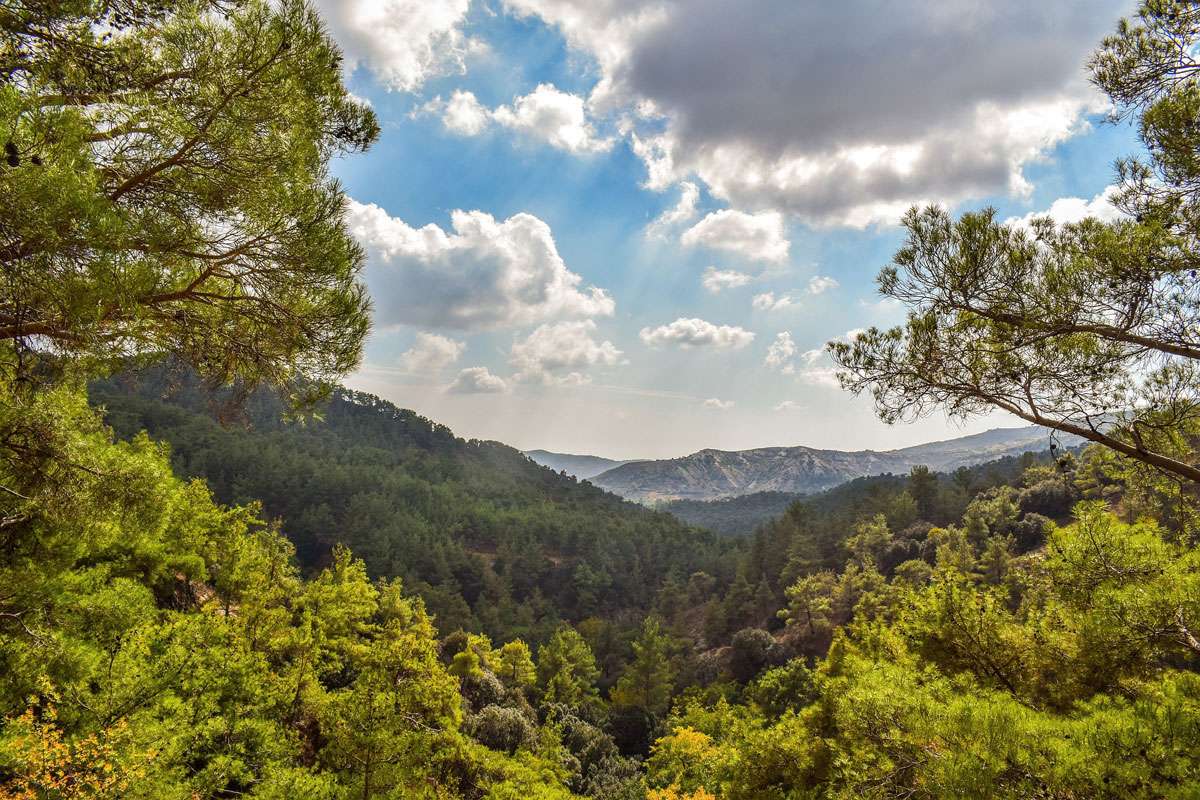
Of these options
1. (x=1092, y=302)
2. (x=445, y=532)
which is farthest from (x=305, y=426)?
(x=445, y=532)

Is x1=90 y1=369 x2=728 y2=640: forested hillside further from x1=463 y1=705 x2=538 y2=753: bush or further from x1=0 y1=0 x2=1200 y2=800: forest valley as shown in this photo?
x1=0 y1=0 x2=1200 y2=800: forest valley

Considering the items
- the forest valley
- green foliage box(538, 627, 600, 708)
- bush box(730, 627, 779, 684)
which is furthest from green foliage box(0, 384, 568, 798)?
bush box(730, 627, 779, 684)

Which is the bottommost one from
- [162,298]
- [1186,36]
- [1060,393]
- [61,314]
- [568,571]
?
[568,571]

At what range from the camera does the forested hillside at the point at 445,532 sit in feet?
172

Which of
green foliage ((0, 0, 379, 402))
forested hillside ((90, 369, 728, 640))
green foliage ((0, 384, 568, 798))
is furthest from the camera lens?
forested hillside ((90, 369, 728, 640))

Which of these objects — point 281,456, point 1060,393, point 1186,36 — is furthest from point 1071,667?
point 281,456

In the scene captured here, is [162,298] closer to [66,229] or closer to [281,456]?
[66,229]

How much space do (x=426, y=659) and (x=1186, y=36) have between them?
45.1 ft

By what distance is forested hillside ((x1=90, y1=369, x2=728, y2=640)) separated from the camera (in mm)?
52438

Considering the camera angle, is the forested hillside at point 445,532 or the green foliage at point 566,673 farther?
the forested hillside at point 445,532

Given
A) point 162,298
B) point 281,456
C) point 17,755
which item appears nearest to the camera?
point 162,298

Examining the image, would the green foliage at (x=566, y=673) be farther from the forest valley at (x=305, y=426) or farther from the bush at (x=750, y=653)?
the forest valley at (x=305, y=426)

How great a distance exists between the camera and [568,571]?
204 ft

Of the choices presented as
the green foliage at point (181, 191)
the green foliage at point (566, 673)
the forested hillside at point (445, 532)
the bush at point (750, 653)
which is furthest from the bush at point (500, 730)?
the forested hillside at point (445, 532)
